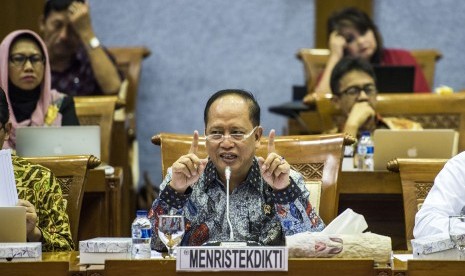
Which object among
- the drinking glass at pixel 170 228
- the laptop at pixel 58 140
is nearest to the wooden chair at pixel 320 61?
the laptop at pixel 58 140

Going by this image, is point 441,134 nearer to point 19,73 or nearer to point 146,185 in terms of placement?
point 19,73

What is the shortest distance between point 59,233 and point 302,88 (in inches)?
142

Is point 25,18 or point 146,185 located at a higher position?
point 25,18

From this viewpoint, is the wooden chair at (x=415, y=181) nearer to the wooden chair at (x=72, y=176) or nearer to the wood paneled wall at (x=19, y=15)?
the wooden chair at (x=72, y=176)

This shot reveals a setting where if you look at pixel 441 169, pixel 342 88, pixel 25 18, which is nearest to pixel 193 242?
pixel 441 169

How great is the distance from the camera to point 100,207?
445cm

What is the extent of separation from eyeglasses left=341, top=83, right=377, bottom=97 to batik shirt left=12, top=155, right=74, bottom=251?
89.0 inches

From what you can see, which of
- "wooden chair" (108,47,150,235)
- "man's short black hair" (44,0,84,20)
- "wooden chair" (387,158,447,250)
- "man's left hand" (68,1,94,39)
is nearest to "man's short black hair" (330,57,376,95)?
"wooden chair" (108,47,150,235)

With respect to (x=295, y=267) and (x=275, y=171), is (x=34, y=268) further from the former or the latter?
(x=275, y=171)

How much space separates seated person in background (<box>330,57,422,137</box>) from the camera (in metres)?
5.35

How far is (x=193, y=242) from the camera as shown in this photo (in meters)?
3.48

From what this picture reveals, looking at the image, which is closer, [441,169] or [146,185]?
[441,169]

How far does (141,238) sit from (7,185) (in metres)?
0.49

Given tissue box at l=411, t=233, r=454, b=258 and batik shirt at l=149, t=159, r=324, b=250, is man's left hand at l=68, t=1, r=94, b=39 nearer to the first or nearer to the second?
batik shirt at l=149, t=159, r=324, b=250
